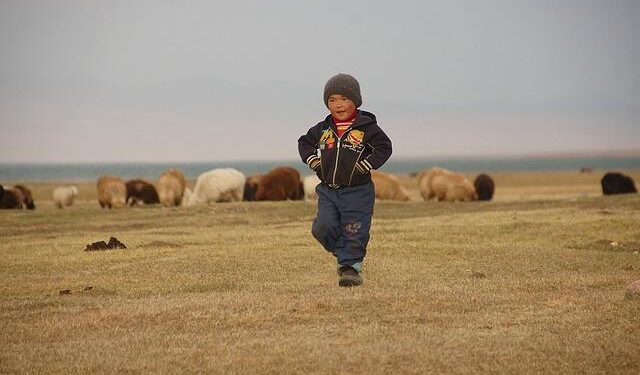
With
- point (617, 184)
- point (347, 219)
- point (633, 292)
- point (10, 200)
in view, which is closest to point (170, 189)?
point (10, 200)

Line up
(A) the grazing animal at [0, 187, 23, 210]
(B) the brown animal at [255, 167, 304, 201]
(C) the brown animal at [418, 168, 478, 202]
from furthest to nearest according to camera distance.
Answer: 1. (A) the grazing animal at [0, 187, 23, 210]
2. (C) the brown animal at [418, 168, 478, 202]
3. (B) the brown animal at [255, 167, 304, 201]

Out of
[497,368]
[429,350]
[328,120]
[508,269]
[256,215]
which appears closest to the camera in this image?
[497,368]

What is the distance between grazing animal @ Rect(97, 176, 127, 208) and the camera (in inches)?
1563

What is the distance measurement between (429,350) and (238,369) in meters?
1.59

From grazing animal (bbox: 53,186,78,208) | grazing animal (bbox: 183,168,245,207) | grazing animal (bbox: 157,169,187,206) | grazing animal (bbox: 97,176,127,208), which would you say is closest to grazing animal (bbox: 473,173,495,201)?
grazing animal (bbox: 183,168,245,207)

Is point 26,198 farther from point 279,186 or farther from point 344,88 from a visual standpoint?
point 344,88

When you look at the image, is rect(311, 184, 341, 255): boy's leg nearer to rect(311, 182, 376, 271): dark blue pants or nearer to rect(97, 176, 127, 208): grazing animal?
rect(311, 182, 376, 271): dark blue pants

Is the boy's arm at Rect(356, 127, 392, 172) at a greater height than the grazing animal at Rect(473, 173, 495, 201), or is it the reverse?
the boy's arm at Rect(356, 127, 392, 172)

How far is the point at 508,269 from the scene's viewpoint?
1330 cm

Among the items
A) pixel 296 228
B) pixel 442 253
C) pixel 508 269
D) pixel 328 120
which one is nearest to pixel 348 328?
pixel 328 120

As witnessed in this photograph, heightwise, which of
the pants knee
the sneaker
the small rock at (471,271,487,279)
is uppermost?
the pants knee

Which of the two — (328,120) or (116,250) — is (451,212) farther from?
(328,120)

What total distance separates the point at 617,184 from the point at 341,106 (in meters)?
35.1

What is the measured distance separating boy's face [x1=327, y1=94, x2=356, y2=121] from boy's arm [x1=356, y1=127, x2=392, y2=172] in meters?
0.44
